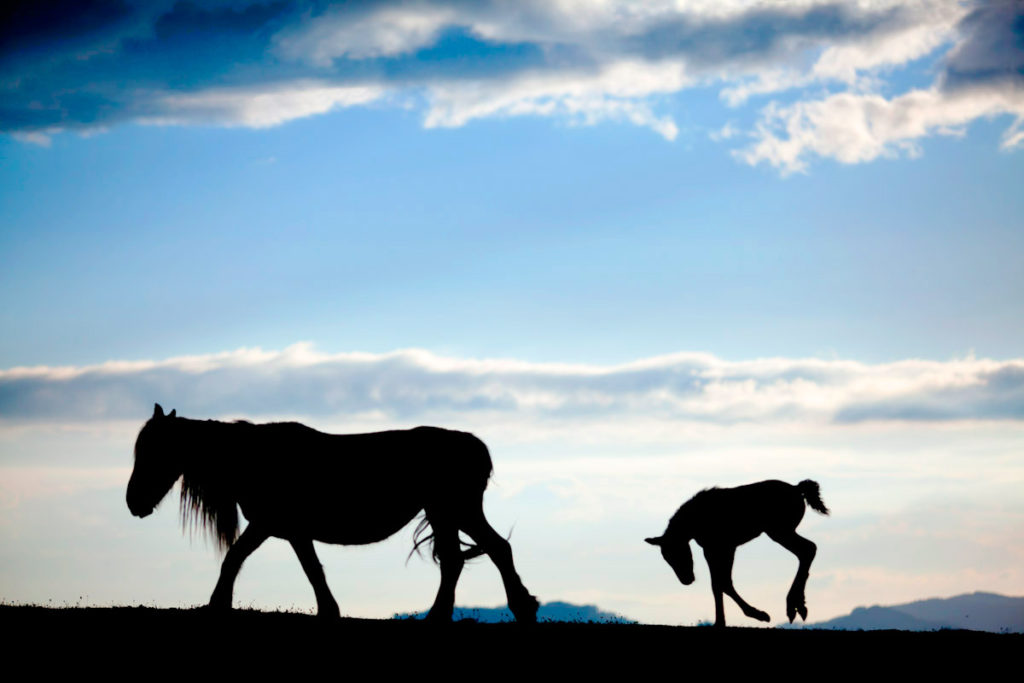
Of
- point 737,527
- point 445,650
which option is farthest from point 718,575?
point 445,650

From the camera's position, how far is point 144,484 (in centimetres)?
1419

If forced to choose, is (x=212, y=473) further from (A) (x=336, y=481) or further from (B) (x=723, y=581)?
(B) (x=723, y=581)

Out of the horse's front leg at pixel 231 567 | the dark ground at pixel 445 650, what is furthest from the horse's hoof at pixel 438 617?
the horse's front leg at pixel 231 567

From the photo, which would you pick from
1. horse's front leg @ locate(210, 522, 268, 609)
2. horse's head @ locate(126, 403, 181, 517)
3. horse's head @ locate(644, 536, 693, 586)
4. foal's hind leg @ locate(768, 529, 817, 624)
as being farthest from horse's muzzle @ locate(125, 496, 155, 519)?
foal's hind leg @ locate(768, 529, 817, 624)

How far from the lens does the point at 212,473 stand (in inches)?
555

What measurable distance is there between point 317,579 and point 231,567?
1122mm

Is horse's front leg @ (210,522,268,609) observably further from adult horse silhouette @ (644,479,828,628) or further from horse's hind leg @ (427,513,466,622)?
adult horse silhouette @ (644,479,828,628)

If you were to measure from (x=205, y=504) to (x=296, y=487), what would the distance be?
1.52m

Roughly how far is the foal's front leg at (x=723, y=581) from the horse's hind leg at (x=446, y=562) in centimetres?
599

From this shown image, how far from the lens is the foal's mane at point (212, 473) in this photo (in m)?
14.1

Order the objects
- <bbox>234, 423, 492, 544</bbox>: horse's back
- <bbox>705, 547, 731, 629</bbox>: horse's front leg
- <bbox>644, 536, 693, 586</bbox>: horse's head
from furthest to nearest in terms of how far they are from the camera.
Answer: <bbox>644, 536, 693, 586</bbox>: horse's head
<bbox>705, 547, 731, 629</bbox>: horse's front leg
<bbox>234, 423, 492, 544</bbox>: horse's back

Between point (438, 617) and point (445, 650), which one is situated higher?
point (438, 617)

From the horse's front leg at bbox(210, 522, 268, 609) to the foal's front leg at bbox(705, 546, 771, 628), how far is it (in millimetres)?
8735

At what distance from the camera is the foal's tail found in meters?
21.0
